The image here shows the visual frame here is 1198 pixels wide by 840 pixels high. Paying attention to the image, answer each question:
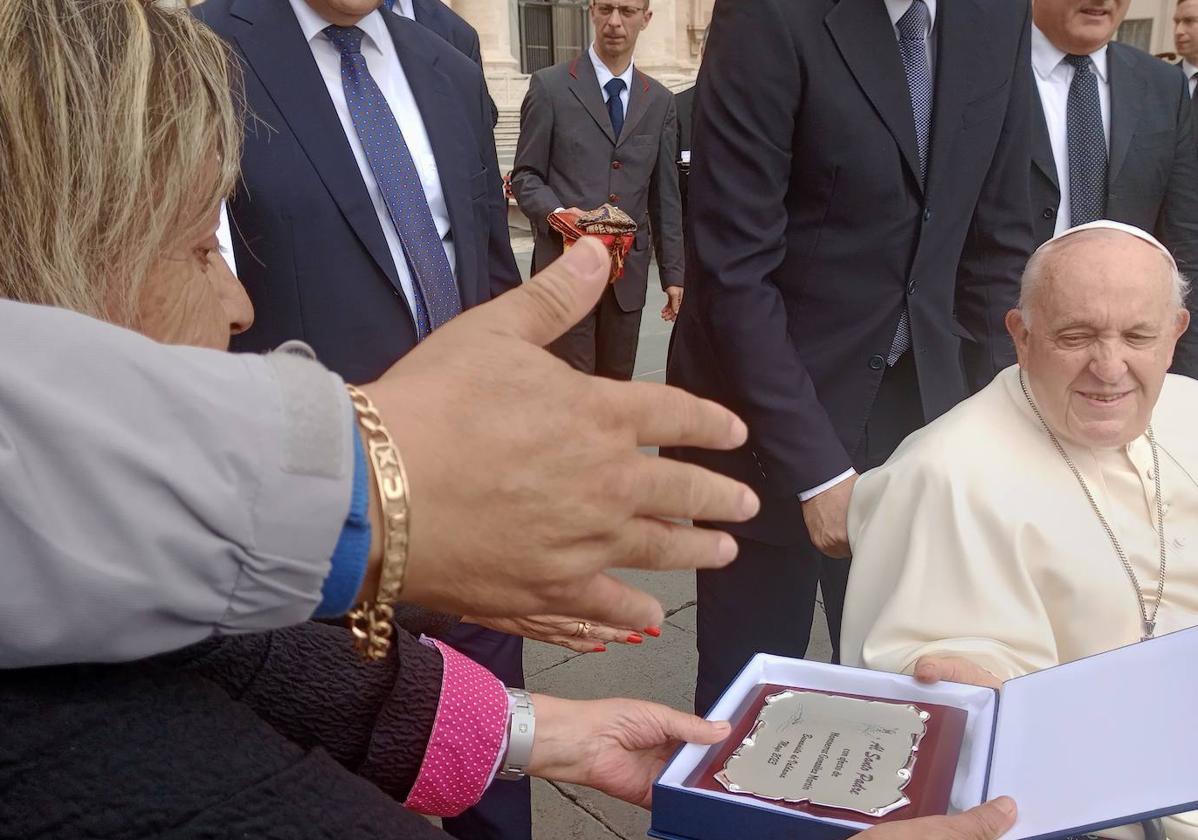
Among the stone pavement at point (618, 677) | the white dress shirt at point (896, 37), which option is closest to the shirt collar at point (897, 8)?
the white dress shirt at point (896, 37)

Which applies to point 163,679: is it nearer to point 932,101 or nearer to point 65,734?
point 65,734

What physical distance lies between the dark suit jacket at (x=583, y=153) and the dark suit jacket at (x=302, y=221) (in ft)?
9.26

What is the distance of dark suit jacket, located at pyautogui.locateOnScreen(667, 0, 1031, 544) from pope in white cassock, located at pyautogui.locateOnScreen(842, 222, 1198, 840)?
255 mm

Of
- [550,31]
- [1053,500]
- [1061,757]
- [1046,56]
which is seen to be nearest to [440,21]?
[1046,56]

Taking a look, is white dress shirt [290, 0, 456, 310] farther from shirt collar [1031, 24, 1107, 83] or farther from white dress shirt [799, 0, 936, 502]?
shirt collar [1031, 24, 1107, 83]

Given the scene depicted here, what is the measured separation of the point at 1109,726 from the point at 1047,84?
2381 mm

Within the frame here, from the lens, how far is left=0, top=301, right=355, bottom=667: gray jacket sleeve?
592 millimetres

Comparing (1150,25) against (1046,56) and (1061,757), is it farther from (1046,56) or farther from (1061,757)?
(1061,757)

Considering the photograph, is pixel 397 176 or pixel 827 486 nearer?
pixel 827 486

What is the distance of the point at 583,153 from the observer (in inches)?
206

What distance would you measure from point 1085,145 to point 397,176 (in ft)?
6.60

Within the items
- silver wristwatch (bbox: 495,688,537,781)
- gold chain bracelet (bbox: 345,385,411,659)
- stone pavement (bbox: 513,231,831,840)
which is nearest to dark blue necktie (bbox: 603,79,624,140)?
stone pavement (bbox: 513,231,831,840)

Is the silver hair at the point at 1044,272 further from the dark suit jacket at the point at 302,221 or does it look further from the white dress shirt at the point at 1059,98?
the dark suit jacket at the point at 302,221

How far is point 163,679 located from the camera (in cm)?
81
